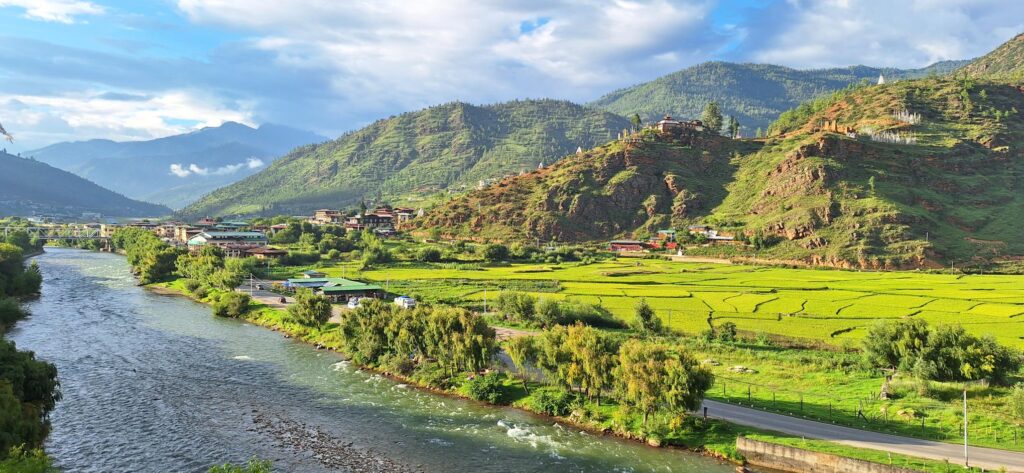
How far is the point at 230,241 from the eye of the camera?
16412cm

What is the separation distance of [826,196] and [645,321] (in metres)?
112

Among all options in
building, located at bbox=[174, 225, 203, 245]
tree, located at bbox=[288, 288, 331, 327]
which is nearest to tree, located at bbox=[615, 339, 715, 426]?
tree, located at bbox=[288, 288, 331, 327]

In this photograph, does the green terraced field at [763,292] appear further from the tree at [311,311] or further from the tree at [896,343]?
the tree at [311,311]

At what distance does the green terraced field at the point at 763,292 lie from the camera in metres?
66.6

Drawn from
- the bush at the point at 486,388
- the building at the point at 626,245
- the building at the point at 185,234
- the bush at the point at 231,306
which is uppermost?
the building at the point at 185,234

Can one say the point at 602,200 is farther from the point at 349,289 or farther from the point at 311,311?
the point at 311,311

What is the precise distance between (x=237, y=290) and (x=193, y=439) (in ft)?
207

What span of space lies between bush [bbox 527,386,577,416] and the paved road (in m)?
10.4

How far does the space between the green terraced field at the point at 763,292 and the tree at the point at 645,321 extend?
359 centimetres

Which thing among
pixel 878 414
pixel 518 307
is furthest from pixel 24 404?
pixel 878 414

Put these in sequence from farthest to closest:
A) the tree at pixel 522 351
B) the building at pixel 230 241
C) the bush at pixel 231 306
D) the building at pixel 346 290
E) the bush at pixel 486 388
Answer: the building at pixel 230 241
the building at pixel 346 290
the bush at pixel 231 306
the bush at pixel 486 388
the tree at pixel 522 351

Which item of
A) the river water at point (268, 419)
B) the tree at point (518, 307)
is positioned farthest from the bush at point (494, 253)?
the river water at point (268, 419)

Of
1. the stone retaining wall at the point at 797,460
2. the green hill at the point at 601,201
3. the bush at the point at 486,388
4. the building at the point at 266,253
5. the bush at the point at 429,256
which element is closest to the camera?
the stone retaining wall at the point at 797,460

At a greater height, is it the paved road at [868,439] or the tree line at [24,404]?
the tree line at [24,404]
